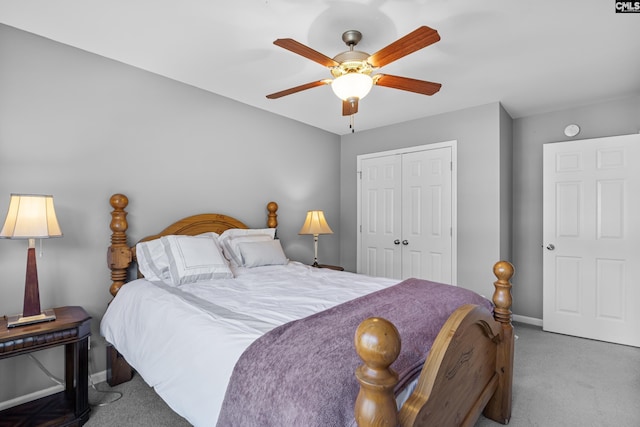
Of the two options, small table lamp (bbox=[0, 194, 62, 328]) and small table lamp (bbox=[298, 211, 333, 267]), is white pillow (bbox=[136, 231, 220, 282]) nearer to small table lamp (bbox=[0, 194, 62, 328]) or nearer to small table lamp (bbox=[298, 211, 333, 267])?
small table lamp (bbox=[0, 194, 62, 328])

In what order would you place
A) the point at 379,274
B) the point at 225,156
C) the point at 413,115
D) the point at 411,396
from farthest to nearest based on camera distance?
the point at 379,274
the point at 413,115
the point at 225,156
the point at 411,396

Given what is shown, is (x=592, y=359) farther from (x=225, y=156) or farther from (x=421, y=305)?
(x=225, y=156)

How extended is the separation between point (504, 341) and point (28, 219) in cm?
286

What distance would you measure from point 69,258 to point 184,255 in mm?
809

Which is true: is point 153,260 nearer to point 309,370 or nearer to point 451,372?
point 309,370

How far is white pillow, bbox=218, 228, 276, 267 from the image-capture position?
299cm

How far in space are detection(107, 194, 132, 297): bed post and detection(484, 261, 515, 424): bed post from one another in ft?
8.55

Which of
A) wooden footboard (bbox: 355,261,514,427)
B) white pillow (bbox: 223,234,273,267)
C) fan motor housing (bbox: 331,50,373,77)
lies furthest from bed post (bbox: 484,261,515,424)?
white pillow (bbox: 223,234,273,267)

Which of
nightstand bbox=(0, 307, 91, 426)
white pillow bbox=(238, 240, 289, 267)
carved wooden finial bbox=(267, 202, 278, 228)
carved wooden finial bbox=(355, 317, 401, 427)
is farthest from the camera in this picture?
carved wooden finial bbox=(267, 202, 278, 228)

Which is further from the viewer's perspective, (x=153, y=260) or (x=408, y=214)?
(x=408, y=214)

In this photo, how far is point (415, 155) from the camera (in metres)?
4.05

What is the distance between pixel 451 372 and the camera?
1.30 metres

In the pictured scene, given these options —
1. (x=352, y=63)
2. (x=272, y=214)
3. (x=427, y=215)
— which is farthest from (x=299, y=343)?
(x=427, y=215)

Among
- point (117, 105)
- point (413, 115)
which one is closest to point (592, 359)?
point (413, 115)
